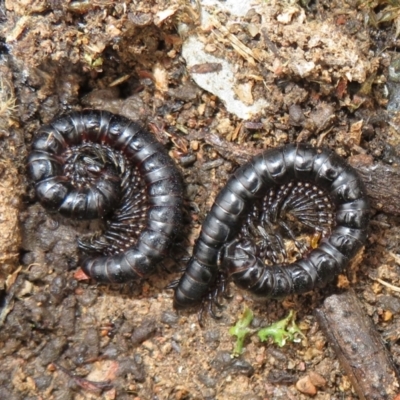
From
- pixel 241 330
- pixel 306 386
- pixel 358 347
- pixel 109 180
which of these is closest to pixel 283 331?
pixel 241 330

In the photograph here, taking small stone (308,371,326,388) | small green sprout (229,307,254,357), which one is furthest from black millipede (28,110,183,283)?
small stone (308,371,326,388)

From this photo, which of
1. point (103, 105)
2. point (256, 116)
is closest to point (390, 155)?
point (256, 116)

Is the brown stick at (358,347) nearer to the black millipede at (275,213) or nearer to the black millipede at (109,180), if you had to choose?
the black millipede at (275,213)

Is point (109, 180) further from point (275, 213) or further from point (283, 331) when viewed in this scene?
point (283, 331)

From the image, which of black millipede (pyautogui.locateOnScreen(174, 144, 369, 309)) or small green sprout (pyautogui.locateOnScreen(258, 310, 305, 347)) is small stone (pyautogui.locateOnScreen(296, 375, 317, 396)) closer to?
small green sprout (pyautogui.locateOnScreen(258, 310, 305, 347))

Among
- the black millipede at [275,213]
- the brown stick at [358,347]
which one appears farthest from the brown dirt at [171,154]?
the black millipede at [275,213]

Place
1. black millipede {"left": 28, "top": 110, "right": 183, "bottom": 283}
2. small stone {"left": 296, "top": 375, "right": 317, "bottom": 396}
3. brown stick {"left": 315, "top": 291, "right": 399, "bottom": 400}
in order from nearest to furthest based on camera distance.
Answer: brown stick {"left": 315, "top": 291, "right": 399, "bottom": 400} < small stone {"left": 296, "top": 375, "right": 317, "bottom": 396} < black millipede {"left": 28, "top": 110, "right": 183, "bottom": 283}
